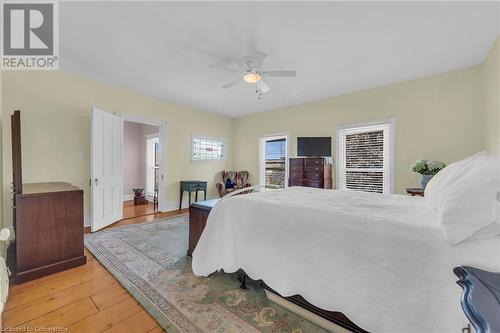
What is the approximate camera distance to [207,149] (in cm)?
593

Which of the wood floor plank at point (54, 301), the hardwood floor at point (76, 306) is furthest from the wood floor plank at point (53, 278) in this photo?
the wood floor plank at point (54, 301)

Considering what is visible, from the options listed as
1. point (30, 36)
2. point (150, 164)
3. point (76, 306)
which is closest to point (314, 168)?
point (76, 306)


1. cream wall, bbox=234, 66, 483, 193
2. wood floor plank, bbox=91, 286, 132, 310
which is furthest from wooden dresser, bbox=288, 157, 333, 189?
wood floor plank, bbox=91, 286, 132, 310

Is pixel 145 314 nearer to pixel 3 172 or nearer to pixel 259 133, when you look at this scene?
pixel 3 172

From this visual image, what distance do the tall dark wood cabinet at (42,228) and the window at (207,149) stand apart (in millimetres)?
3319

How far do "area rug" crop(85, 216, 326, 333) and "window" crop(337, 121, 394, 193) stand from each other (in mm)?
3330

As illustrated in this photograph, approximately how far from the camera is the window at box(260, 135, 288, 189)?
18.3 feet

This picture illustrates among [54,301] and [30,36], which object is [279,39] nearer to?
[30,36]

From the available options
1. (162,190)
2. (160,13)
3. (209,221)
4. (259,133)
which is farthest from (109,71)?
(259,133)

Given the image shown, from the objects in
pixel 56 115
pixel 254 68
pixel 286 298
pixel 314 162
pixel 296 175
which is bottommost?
pixel 286 298

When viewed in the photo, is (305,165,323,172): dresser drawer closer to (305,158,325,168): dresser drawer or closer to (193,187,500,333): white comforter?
(305,158,325,168): dresser drawer

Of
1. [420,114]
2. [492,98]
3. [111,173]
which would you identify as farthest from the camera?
[111,173]

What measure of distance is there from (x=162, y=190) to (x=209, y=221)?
3274mm

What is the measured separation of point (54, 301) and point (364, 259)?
2.43 metres
